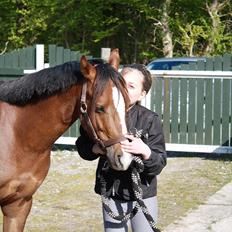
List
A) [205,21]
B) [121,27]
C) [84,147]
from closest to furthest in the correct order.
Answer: [84,147] → [205,21] → [121,27]

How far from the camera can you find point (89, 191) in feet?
26.7

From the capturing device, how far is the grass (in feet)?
21.7

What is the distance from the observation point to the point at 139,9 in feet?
81.8

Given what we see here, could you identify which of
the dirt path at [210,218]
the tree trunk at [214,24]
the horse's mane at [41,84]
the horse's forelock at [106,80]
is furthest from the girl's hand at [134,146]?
the tree trunk at [214,24]

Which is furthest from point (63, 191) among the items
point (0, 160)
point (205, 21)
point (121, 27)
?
→ point (121, 27)

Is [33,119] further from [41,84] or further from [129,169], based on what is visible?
[129,169]

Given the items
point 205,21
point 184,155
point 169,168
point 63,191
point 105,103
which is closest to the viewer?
point 105,103

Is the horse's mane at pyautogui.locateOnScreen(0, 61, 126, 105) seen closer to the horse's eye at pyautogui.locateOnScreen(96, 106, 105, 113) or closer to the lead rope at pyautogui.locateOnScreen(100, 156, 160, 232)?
the horse's eye at pyautogui.locateOnScreen(96, 106, 105, 113)

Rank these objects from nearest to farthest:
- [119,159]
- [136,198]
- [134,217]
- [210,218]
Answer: [119,159]
[136,198]
[134,217]
[210,218]

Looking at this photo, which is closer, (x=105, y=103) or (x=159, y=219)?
(x=105, y=103)

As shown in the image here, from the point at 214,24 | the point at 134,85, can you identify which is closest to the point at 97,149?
the point at 134,85

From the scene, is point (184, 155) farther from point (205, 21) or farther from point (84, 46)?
point (84, 46)

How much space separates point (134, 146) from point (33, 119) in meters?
0.95

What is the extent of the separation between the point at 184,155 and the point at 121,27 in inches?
658
